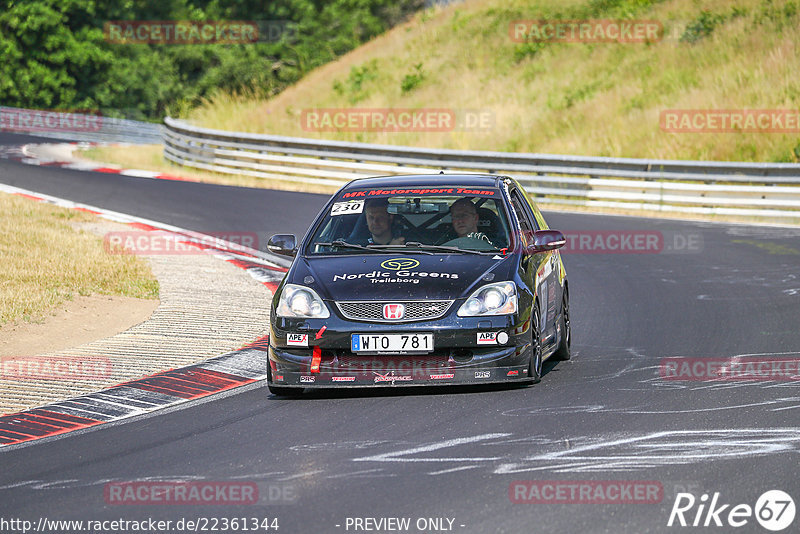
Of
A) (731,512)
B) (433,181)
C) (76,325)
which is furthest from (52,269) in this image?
(731,512)

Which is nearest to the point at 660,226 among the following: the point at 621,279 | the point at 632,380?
the point at 621,279

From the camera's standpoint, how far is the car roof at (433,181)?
9.85 meters

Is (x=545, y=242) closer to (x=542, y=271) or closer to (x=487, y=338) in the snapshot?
(x=542, y=271)

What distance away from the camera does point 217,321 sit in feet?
39.2

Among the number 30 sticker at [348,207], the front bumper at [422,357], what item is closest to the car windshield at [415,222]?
the number 30 sticker at [348,207]

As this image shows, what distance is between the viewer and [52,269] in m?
14.3

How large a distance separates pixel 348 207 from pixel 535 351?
6.65 ft

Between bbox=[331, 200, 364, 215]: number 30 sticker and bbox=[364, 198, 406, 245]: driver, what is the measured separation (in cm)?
8

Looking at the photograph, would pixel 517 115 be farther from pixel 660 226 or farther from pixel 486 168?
pixel 660 226

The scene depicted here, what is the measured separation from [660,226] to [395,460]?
46.9 feet

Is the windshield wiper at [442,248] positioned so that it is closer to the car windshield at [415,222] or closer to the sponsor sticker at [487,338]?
the car windshield at [415,222]

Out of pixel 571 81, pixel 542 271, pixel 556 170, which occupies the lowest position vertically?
pixel 542 271

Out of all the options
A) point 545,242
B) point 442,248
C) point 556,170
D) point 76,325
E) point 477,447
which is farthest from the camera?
point 556,170

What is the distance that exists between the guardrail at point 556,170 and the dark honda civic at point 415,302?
43.6 feet
